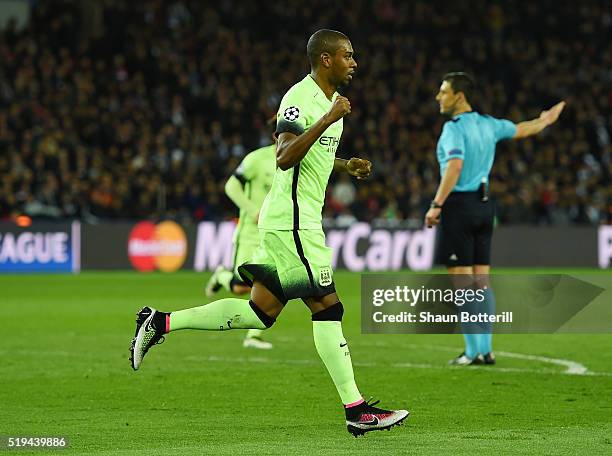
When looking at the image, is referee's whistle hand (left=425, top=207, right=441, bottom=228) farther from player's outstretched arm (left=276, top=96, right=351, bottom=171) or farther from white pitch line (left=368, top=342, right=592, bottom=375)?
player's outstretched arm (left=276, top=96, right=351, bottom=171)

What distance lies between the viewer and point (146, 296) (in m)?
19.9

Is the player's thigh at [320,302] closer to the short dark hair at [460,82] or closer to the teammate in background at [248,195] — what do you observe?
the short dark hair at [460,82]

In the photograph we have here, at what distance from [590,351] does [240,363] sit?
132 inches

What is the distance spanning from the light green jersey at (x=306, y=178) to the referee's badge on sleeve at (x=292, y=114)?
79 millimetres

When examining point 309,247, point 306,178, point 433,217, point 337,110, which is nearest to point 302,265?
point 309,247

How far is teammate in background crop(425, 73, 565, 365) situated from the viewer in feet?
36.4

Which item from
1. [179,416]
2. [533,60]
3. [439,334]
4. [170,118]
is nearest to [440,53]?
[533,60]

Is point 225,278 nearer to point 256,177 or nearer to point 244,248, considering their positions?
point 244,248

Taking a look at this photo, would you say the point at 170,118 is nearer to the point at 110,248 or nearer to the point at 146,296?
the point at 110,248

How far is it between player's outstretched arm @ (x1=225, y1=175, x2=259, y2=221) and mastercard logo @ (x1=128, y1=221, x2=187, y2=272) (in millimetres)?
13659

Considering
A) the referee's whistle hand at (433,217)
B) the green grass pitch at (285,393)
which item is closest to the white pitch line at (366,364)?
the green grass pitch at (285,393)

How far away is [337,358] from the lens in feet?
24.2

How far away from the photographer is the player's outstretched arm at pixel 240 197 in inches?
507

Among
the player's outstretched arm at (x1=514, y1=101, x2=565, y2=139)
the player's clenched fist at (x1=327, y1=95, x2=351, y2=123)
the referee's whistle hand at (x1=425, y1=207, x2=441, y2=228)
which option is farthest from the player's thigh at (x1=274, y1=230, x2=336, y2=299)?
the player's outstretched arm at (x1=514, y1=101, x2=565, y2=139)
